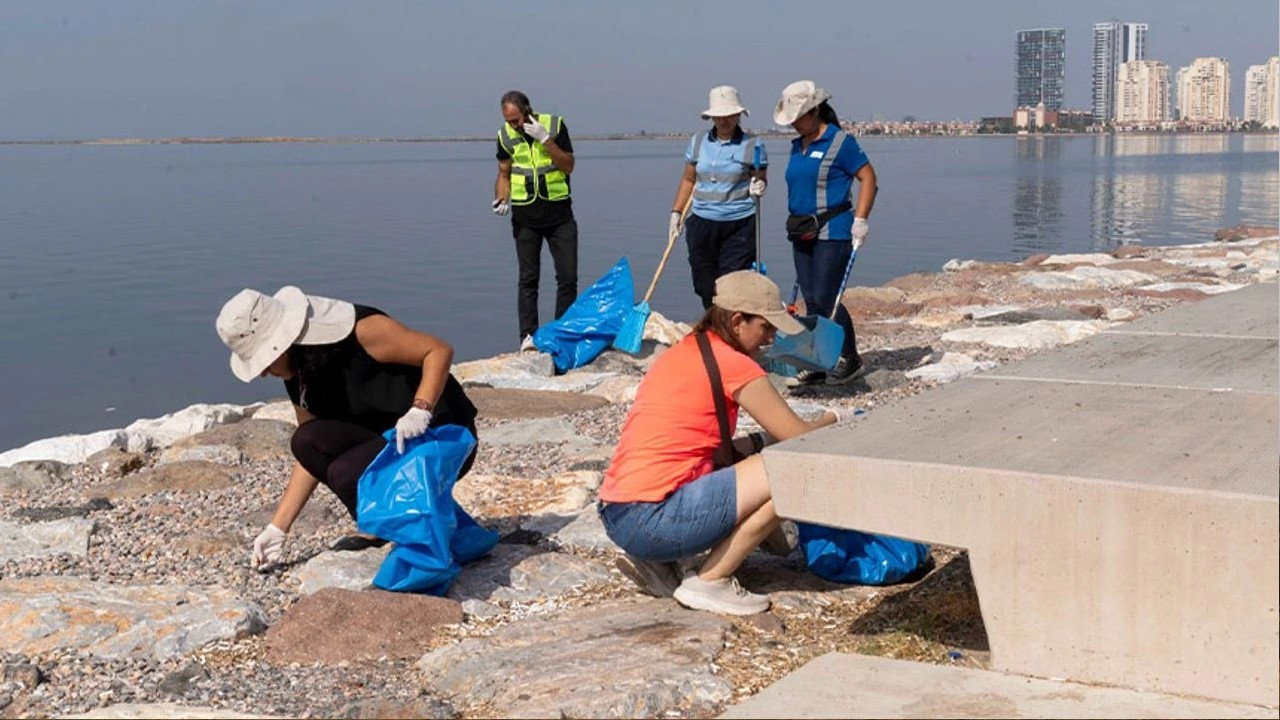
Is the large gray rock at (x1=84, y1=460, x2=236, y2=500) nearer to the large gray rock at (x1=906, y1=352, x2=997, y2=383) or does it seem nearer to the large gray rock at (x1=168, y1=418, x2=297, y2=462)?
the large gray rock at (x1=168, y1=418, x2=297, y2=462)

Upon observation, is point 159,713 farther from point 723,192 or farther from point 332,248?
point 332,248

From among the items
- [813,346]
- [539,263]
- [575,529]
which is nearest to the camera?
Answer: [575,529]

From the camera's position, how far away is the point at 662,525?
4500mm

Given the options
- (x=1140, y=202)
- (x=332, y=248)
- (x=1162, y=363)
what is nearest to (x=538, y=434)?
(x=1162, y=363)

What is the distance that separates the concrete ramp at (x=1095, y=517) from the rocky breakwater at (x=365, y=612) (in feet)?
1.78

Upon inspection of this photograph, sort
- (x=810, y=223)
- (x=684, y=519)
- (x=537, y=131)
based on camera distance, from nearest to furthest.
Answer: (x=684, y=519), (x=810, y=223), (x=537, y=131)

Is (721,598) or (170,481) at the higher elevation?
(721,598)

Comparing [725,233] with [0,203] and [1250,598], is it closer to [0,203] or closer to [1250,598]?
[1250,598]

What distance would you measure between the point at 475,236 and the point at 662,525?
2124 cm

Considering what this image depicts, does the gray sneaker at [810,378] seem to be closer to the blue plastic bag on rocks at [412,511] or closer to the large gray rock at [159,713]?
the blue plastic bag on rocks at [412,511]

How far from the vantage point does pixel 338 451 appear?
506 cm

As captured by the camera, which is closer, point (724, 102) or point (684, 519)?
point (684, 519)

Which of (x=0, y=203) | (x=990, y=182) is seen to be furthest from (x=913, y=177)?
(x=0, y=203)

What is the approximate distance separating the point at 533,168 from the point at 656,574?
5697mm
